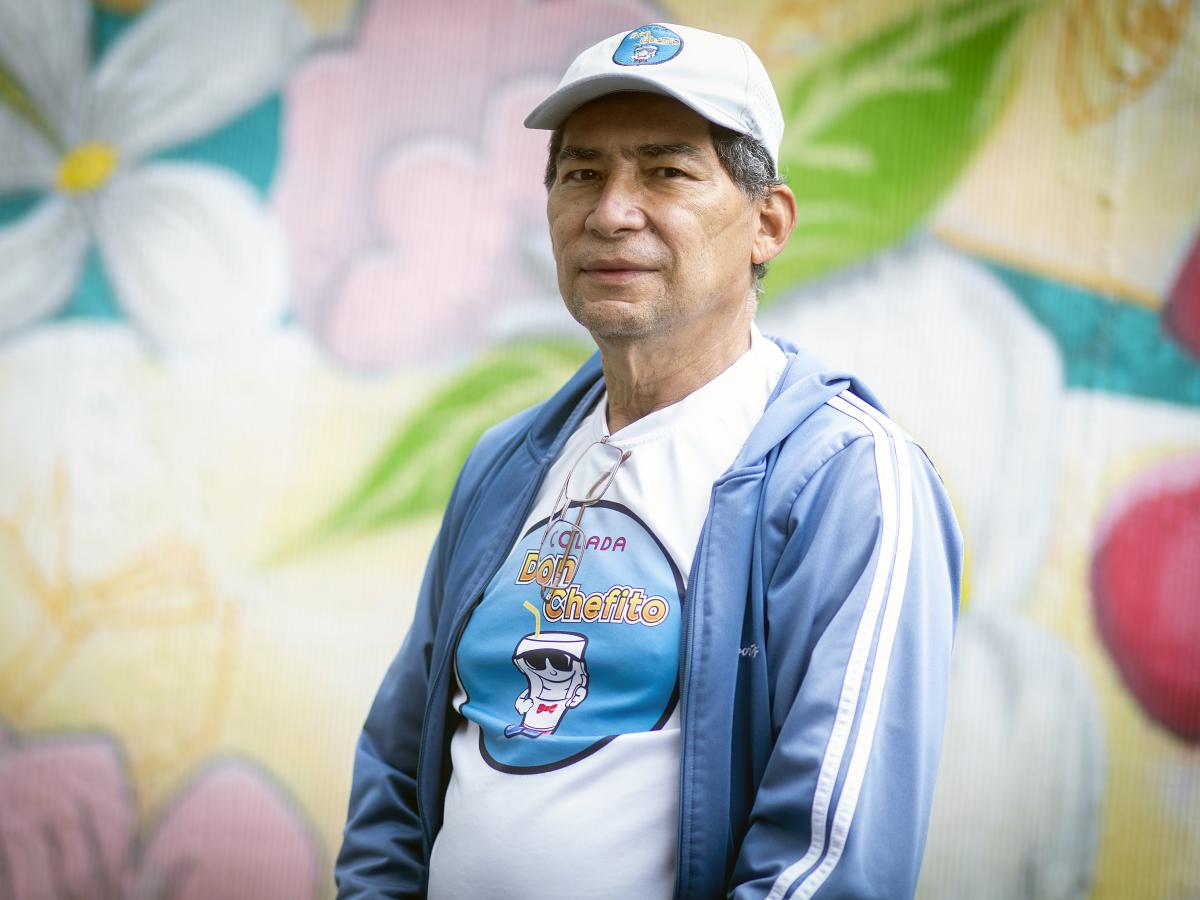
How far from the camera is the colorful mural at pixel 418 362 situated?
2.76m

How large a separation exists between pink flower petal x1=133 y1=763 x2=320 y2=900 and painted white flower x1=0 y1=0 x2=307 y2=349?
3.86ft

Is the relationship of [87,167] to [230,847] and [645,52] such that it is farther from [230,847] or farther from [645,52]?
[645,52]

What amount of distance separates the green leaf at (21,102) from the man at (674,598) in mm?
2208

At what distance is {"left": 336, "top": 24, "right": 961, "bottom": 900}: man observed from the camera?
1.24 meters

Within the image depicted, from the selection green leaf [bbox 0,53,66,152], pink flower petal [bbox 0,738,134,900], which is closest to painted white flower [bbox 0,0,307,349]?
green leaf [bbox 0,53,66,152]

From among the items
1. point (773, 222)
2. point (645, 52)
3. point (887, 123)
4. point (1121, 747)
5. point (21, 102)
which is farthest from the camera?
point (21, 102)

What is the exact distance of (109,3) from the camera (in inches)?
130

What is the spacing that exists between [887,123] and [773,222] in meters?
1.50

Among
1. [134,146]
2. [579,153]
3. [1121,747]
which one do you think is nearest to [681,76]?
[579,153]

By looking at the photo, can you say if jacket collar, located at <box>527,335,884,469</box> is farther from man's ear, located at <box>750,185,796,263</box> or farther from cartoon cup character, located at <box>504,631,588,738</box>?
cartoon cup character, located at <box>504,631,588,738</box>

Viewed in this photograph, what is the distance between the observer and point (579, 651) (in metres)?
1.40

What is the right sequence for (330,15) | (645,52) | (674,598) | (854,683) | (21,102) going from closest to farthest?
(854,683)
(674,598)
(645,52)
(330,15)
(21,102)

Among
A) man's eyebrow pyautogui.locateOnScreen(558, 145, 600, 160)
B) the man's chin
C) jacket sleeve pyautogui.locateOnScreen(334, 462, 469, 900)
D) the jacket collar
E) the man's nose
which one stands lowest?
jacket sleeve pyautogui.locateOnScreen(334, 462, 469, 900)

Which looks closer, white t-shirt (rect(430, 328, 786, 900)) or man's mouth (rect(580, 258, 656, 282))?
white t-shirt (rect(430, 328, 786, 900))
